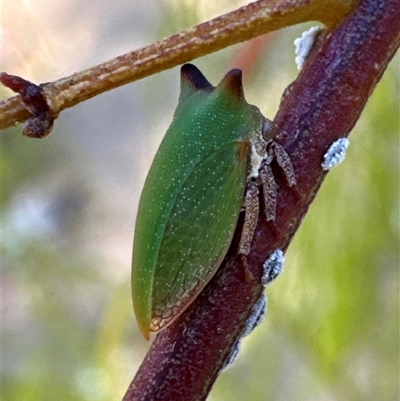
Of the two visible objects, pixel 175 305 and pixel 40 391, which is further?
pixel 40 391

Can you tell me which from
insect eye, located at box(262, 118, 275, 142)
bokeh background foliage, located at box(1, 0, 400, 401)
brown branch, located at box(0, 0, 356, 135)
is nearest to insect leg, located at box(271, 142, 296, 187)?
insect eye, located at box(262, 118, 275, 142)

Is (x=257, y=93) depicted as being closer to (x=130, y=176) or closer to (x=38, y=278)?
(x=130, y=176)

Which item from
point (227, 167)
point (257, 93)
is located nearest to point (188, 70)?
point (227, 167)

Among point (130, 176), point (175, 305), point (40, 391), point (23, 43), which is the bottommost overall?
point (175, 305)

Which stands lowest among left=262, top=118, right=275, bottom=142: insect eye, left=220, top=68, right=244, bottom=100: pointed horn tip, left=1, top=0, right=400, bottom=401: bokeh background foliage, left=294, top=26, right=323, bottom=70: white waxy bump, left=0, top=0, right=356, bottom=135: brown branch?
left=262, top=118, right=275, bottom=142: insect eye

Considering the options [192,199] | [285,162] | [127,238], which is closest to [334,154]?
[285,162]

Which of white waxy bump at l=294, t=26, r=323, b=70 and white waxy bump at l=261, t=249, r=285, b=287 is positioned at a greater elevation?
white waxy bump at l=294, t=26, r=323, b=70

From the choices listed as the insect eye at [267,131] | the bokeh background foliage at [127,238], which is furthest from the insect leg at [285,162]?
the bokeh background foliage at [127,238]

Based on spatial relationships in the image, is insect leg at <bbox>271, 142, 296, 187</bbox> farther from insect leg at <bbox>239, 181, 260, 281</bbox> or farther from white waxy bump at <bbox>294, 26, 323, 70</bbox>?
white waxy bump at <bbox>294, 26, 323, 70</bbox>
